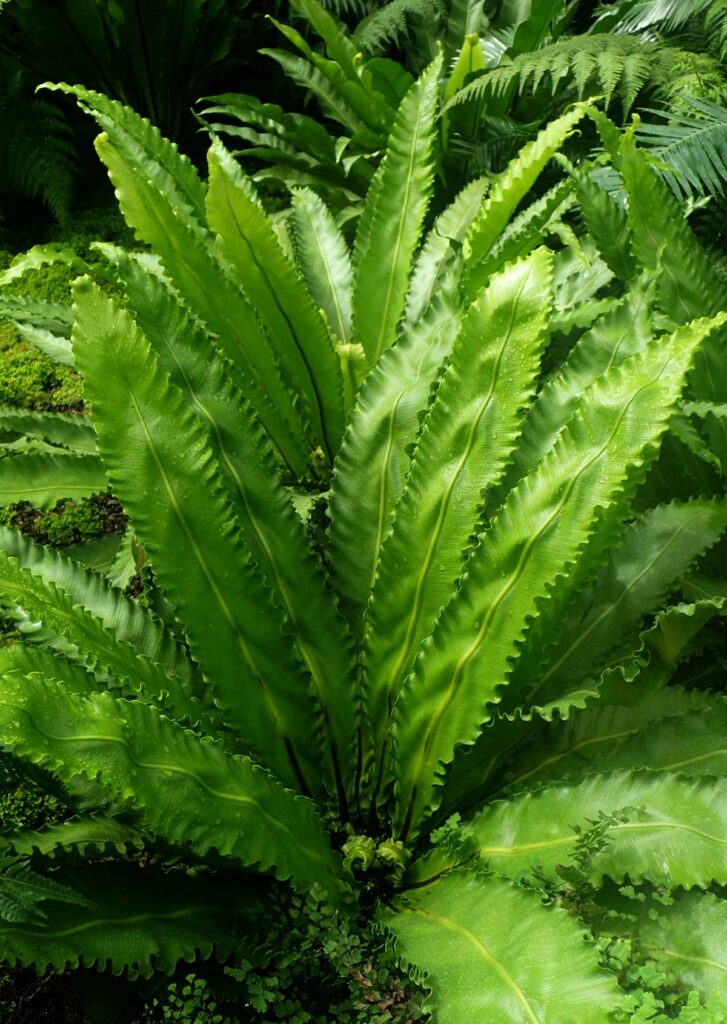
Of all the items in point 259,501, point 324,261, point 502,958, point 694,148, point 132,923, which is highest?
point 694,148

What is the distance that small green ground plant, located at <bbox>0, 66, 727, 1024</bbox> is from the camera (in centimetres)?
86

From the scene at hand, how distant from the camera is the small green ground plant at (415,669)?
86cm

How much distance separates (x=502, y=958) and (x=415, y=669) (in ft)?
1.07

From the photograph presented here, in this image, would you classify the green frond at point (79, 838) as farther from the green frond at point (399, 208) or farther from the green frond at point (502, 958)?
the green frond at point (399, 208)

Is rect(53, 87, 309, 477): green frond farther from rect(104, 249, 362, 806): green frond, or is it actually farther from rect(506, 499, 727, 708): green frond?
rect(506, 499, 727, 708): green frond

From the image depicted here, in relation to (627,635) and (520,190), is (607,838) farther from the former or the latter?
(520,190)

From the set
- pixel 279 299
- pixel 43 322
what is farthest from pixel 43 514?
pixel 279 299

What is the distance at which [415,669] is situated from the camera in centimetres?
102

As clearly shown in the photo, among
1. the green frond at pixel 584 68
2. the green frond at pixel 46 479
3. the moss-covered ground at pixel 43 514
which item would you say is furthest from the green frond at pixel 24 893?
the green frond at pixel 584 68

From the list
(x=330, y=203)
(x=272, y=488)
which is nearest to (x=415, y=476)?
(x=272, y=488)

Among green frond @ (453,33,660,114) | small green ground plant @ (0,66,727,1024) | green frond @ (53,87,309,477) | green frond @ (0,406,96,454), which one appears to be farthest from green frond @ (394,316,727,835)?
green frond @ (453,33,660,114)

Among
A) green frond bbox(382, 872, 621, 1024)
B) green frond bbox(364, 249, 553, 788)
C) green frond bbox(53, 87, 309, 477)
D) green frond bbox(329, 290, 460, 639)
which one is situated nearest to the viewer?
green frond bbox(382, 872, 621, 1024)

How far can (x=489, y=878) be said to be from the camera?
895 mm

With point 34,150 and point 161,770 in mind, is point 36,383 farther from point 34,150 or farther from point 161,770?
point 161,770
